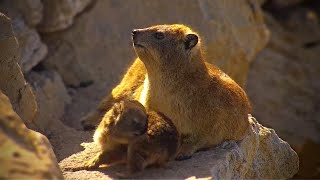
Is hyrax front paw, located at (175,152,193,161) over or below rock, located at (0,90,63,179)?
below

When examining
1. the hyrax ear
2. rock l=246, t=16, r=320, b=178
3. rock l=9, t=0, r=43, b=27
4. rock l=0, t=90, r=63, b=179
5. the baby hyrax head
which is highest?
rock l=9, t=0, r=43, b=27

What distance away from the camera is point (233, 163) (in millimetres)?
7277

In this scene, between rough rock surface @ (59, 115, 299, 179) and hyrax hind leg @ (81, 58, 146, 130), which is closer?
rough rock surface @ (59, 115, 299, 179)

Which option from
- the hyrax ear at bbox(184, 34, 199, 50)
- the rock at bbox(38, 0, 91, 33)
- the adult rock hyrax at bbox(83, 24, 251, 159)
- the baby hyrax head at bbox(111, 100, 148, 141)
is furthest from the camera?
the rock at bbox(38, 0, 91, 33)

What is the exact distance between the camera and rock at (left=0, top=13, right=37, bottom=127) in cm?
740

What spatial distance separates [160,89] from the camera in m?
7.58

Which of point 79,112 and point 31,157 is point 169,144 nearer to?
point 31,157

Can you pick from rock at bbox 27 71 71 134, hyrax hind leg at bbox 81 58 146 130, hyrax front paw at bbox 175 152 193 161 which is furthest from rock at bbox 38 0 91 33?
hyrax front paw at bbox 175 152 193 161

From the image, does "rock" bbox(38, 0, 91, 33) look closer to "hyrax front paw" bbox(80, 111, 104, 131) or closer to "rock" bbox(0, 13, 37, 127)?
"hyrax front paw" bbox(80, 111, 104, 131)

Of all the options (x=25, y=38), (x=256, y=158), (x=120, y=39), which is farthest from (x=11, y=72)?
(x=120, y=39)

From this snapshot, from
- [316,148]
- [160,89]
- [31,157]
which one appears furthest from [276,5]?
[31,157]

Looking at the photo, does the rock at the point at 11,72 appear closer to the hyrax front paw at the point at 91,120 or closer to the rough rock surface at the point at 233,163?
the rough rock surface at the point at 233,163

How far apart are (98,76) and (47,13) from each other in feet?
3.88

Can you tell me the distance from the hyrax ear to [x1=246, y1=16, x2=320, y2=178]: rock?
4.97 metres
